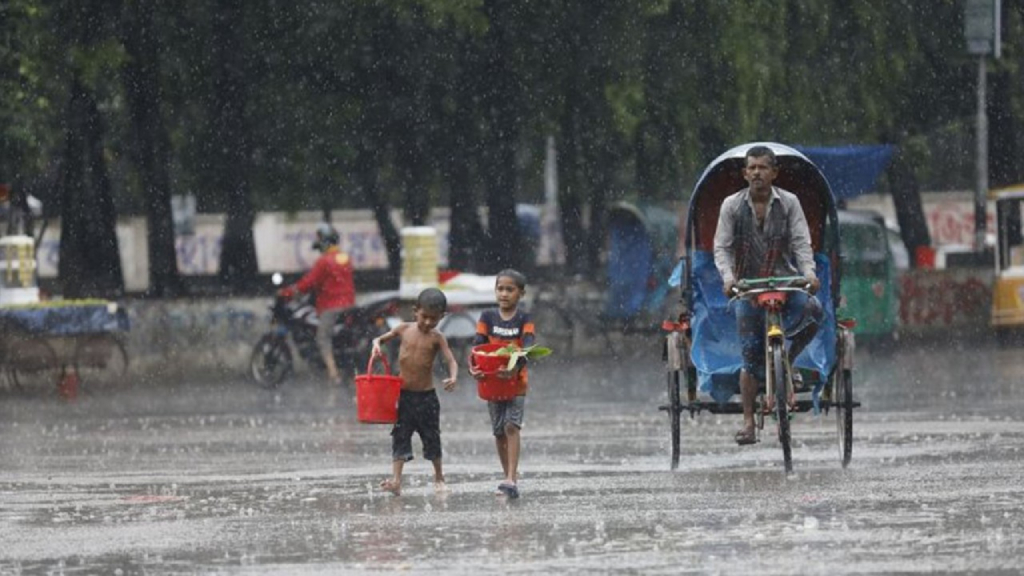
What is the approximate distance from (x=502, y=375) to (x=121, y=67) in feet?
66.1

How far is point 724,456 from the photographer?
54.2 feet

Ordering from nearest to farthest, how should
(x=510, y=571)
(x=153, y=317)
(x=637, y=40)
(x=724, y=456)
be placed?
(x=510, y=571) < (x=724, y=456) < (x=153, y=317) < (x=637, y=40)

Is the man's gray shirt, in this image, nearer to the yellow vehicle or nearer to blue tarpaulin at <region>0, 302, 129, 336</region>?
blue tarpaulin at <region>0, 302, 129, 336</region>

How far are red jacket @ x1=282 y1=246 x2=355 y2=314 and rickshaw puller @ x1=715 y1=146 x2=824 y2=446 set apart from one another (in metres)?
14.9

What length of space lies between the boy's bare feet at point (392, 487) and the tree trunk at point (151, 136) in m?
18.9

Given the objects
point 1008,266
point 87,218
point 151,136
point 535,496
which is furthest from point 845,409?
point 87,218

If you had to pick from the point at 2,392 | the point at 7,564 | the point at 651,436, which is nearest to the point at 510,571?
the point at 7,564

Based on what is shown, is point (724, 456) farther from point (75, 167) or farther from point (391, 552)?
point (75, 167)

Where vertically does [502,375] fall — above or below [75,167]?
below

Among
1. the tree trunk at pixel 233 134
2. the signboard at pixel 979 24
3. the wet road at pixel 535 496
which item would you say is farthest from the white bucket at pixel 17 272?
the signboard at pixel 979 24

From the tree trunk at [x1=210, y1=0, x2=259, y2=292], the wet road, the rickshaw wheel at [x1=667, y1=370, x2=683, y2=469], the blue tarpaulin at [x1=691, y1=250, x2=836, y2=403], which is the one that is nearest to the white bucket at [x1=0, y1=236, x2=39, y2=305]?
the tree trunk at [x1=210, y1=0, x2=259, y2=292]

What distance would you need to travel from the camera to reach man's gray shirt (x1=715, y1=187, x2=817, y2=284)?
1446 centimetres

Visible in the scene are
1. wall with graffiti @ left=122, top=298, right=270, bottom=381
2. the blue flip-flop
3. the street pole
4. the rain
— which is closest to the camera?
the rain

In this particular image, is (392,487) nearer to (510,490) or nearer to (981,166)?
(510,490)
